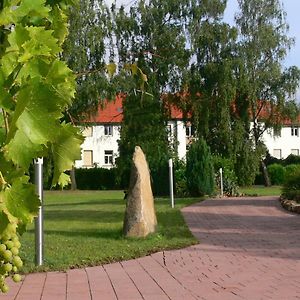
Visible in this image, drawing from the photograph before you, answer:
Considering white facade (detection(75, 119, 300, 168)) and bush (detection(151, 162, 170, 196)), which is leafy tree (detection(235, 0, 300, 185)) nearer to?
bush (detection(151, 162, 170, 196))

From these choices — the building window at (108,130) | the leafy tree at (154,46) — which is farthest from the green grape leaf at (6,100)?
the building window at (108,130)

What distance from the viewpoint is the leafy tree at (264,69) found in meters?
42.6

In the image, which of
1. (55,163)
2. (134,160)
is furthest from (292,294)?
(134,160)

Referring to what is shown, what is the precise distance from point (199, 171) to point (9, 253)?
98.2 ft

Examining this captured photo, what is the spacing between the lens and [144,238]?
41.4ft

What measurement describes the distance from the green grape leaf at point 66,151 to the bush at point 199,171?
96.2ft

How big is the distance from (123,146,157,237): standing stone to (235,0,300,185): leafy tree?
1122 inches

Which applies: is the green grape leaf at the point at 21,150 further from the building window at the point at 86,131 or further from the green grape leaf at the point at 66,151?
the building window at the point at 86,131

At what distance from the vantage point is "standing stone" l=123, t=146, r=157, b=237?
42.3 ft

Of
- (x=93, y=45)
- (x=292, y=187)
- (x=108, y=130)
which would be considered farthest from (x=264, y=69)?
(x=108, y=130)

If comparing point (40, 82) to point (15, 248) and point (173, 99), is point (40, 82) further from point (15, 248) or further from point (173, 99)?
point (173, 99)

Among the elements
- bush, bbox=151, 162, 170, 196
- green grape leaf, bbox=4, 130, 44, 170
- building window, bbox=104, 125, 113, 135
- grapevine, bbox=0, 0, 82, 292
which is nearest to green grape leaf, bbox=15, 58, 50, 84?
grapevine, bbox=0, 0, 82, 292

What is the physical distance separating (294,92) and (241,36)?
518 centimetres

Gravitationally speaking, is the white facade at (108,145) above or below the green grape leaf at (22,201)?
above
